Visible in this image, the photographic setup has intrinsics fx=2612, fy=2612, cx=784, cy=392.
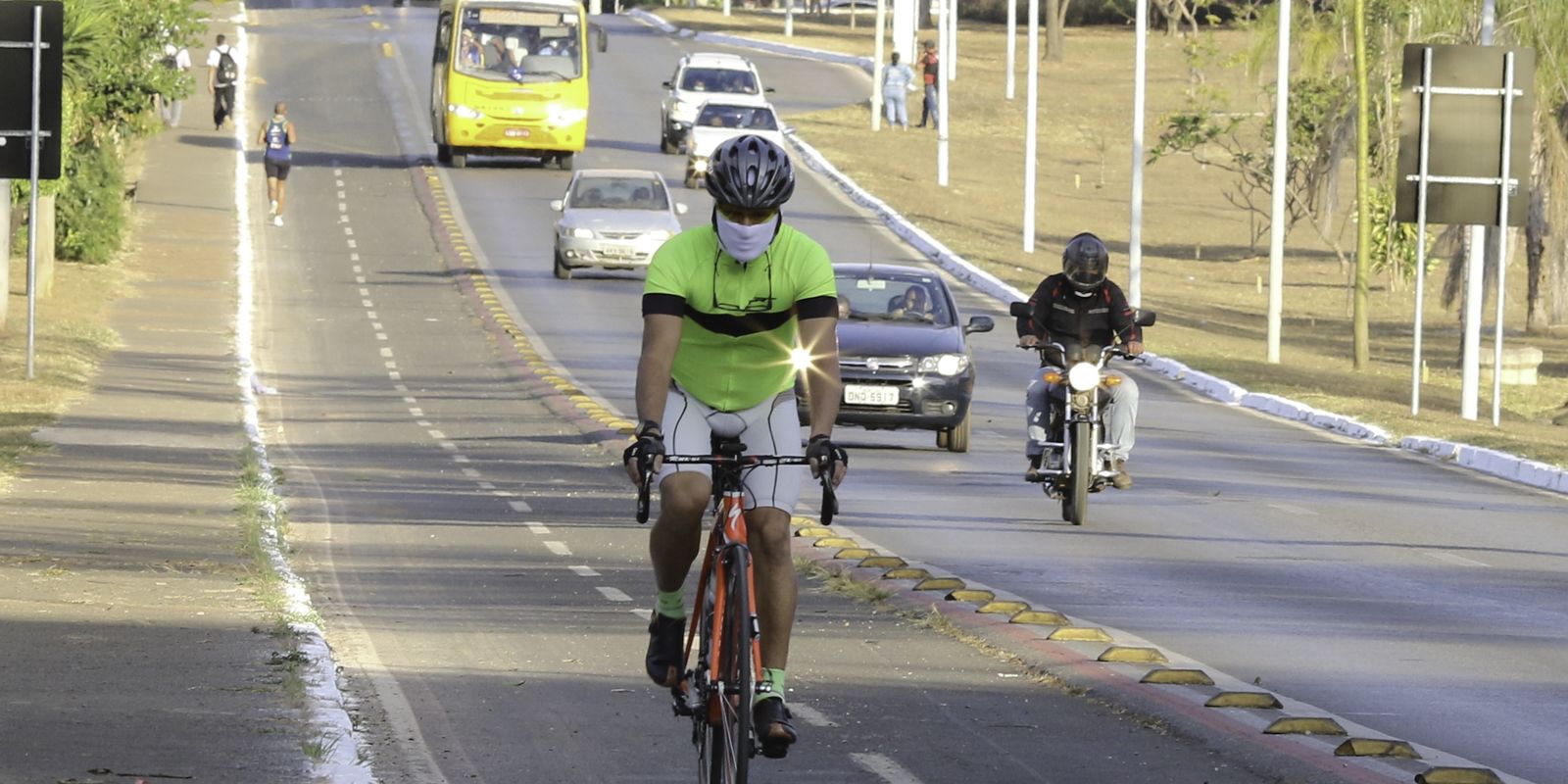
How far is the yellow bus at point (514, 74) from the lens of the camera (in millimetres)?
49594

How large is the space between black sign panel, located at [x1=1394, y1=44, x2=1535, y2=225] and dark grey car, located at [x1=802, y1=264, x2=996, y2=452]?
9.04 m

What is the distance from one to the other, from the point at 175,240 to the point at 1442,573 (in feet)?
100

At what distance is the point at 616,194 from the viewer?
1527 inches

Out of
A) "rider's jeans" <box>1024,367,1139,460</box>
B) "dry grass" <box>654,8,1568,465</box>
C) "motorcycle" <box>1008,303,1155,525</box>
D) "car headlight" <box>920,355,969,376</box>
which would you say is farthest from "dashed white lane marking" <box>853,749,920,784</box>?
"dry grass" <box>654,8,1568,465</box>

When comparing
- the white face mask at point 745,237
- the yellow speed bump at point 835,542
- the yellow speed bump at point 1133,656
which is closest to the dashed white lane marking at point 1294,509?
the yellow speed bump at point 835,542

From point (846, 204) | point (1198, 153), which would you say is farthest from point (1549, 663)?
point (1198, 153)

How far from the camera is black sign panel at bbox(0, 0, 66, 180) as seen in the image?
24.9 meters

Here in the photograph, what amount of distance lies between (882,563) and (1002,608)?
6.52ft

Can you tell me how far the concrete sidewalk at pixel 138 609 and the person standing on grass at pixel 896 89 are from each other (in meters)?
39.0

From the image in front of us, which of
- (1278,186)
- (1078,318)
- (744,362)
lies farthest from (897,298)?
(744,362)

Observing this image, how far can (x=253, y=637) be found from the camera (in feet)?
35.5

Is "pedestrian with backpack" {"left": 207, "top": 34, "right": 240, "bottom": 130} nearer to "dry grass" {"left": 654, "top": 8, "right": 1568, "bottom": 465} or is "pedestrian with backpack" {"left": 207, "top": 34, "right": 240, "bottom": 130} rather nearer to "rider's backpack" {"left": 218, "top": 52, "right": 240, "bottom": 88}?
"rider's backpack" {"left": 218, "top": 52, "right": 240, "bottom": 88}

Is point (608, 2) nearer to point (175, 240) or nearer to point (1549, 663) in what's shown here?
point (175, 240)

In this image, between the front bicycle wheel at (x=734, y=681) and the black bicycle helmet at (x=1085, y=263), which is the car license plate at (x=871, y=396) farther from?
the front bicycle wheel at (x=734, y=681)
